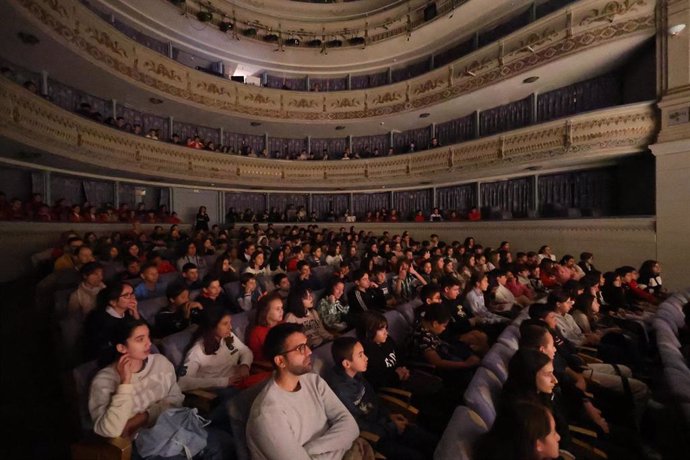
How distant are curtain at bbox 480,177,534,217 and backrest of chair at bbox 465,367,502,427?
30.9 ft

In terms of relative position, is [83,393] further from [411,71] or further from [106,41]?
[411,71]

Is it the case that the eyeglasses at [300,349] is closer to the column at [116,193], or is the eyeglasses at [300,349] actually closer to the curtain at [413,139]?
the column at [116,193]

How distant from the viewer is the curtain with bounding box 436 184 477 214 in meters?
12.2

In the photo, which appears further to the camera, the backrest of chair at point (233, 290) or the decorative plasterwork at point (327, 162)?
the decorative plasterwork at point (327, 162)

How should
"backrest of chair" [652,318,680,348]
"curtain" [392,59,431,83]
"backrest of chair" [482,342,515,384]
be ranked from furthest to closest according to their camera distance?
"curtain" [392,59,431,83], "backrest of chair" [652,318,680,348], "backrest of chair" [482,342,515,384]

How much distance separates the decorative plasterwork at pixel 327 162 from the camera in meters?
6.81

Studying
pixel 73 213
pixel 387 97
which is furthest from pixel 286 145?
pixel 73 213

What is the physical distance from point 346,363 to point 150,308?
227 centimetres

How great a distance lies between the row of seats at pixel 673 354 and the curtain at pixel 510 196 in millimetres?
6729

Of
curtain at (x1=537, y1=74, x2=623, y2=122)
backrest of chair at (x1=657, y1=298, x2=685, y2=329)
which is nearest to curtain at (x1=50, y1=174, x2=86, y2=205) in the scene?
backrest of chair at (x1=657, y1=298, x2=685, y2=329)

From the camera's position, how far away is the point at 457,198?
12.7m

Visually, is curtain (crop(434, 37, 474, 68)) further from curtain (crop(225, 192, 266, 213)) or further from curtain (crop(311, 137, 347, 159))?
curtain (crop(225, 192, 266, 213))

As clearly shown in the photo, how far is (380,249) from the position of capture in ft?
24.5

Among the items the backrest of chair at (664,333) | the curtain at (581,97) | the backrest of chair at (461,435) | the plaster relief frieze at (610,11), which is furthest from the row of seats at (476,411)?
the curtain at (581,97)
